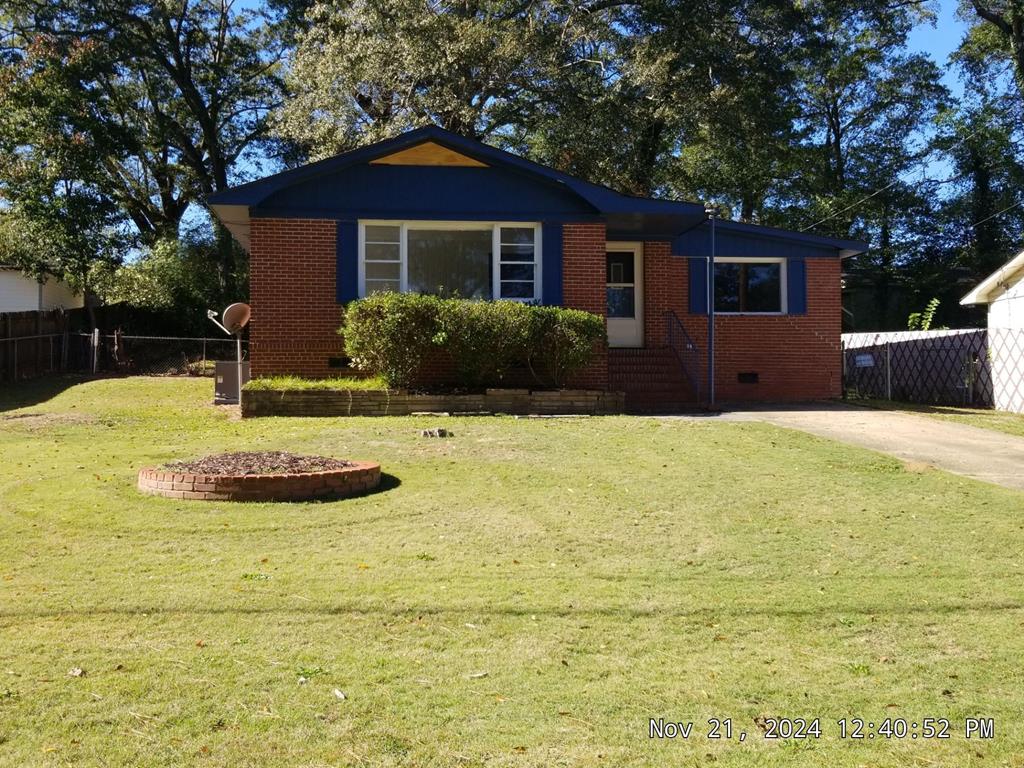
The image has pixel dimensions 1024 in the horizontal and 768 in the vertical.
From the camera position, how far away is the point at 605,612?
5098 mm

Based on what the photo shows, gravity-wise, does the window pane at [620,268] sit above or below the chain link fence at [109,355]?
above

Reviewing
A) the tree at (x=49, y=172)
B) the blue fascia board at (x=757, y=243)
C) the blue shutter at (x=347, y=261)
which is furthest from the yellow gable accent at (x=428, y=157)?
the tree at (x=49, y=172)

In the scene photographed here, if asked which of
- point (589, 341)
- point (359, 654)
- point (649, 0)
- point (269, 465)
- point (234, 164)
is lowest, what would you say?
point (359, 654)

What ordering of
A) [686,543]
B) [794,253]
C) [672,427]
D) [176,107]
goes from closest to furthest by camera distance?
1. [686,543]
2. [672,427]
3. [794,253]
4. [176,107]

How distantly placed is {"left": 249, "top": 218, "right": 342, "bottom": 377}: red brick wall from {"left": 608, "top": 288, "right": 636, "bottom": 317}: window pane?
5.79 metres

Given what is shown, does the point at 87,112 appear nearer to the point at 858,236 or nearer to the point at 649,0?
the point at 649,0

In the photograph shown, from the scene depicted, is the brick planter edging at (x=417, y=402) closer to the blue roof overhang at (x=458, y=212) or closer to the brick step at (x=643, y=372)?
the brick step at (x=643, y=372)

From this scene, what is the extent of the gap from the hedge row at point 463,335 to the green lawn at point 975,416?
5.88 m

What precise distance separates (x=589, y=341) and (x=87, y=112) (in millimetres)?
21043

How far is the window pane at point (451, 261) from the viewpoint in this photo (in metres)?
16.0

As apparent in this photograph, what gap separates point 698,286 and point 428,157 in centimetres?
607

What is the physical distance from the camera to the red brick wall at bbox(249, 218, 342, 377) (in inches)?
603

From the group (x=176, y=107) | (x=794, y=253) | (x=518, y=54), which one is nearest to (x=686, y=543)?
(x=794, y=253)

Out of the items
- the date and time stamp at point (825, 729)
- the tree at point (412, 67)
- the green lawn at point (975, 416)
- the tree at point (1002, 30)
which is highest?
the tree at point (1002, 30)
